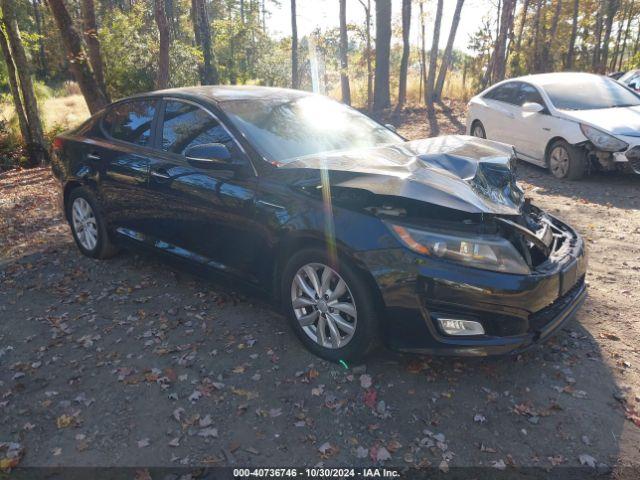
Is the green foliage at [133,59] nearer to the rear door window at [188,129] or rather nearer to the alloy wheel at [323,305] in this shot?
the rear door window at [188,129]

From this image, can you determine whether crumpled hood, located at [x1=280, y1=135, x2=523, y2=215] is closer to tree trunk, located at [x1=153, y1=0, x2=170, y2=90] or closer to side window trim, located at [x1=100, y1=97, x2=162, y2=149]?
side window trim, located at [x1=100, y1=97, x2=162, y2=149]

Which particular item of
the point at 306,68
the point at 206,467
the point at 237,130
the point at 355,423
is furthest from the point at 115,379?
the point at 306,68

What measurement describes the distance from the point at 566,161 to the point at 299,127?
5.42m

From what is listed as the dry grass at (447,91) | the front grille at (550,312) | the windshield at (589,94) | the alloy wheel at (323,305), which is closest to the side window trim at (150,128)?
the alloy wheel at (323,305)

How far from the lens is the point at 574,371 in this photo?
335 centimetres

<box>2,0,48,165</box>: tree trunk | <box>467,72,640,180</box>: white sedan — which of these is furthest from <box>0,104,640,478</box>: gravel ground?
<box>2,0,48,165</box>: tree trunk

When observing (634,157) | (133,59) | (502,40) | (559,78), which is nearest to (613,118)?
(634,157)

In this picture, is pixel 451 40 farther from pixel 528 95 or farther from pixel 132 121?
pixel 132 121

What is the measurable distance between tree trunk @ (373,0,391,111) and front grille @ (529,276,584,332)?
1525 centimetres

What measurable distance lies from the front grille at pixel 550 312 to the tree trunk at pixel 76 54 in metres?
9.53

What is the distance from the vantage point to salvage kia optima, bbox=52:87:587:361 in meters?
2.98

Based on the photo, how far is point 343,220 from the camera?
3.20 meters

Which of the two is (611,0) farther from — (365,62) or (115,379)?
(115,379)

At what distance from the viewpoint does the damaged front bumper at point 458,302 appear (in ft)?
9.55
